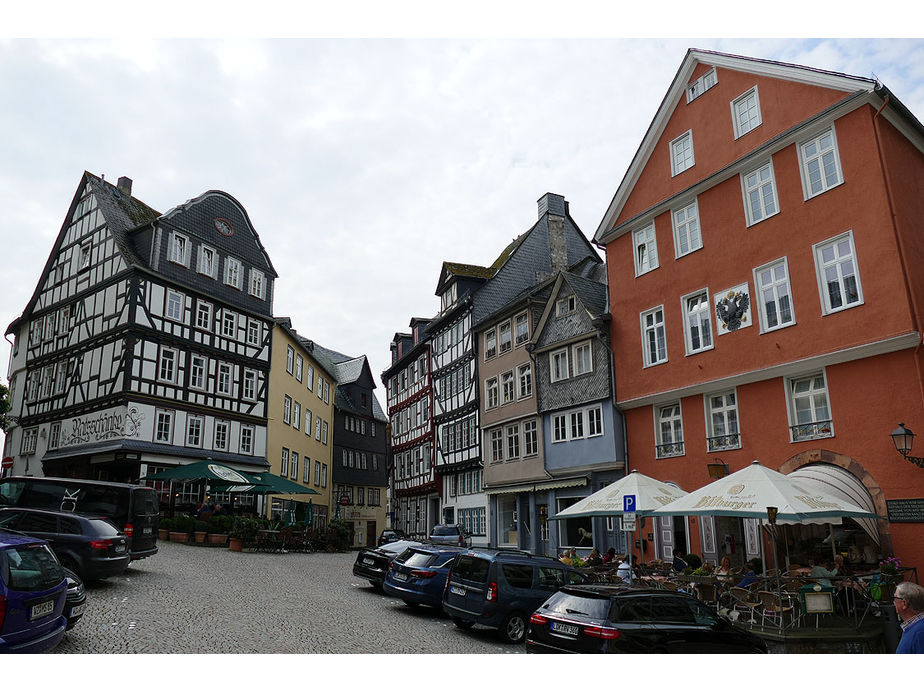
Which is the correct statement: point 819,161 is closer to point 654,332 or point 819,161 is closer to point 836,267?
point 836,267

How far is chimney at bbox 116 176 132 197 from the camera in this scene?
42531mm

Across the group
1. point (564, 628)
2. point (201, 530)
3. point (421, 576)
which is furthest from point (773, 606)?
point (201, 530)

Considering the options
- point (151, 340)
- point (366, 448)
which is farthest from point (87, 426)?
point (366, 448)

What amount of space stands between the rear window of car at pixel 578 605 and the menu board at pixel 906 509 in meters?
9.81

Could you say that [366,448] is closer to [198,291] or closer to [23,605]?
[198,291]

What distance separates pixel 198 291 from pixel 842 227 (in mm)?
30461

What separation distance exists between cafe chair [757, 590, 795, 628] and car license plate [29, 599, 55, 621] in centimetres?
1139

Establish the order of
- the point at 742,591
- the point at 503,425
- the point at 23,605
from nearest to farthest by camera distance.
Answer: the point at 23,605, the point at 742,591, the point at 503,425

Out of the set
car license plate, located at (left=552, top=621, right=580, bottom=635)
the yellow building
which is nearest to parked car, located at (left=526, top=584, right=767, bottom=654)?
car license plate, located at (left=552, top=621, right=580, bottom=635)

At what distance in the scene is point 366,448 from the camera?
5916 centimetres

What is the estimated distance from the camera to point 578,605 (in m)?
10.3

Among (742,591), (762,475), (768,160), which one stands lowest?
(742,591)

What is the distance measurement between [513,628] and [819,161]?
48.0 feet

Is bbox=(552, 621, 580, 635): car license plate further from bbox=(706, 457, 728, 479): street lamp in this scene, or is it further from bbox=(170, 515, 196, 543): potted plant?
bbox=(170, 515, 196, 543): potted plant
